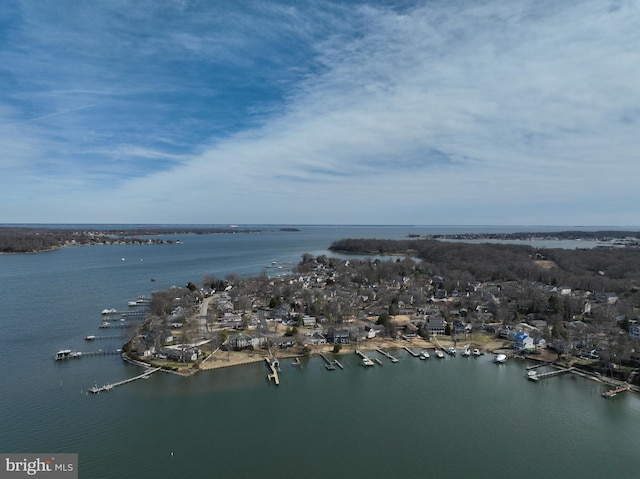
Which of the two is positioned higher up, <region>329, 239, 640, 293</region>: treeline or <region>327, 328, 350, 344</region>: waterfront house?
<region>329, 239, 640, 293</region>: treeline

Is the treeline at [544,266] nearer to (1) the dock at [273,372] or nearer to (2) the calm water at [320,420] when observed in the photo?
(2) the calm water at [320,420]

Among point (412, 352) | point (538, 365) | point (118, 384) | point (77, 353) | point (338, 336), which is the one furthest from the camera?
point (338, 336)

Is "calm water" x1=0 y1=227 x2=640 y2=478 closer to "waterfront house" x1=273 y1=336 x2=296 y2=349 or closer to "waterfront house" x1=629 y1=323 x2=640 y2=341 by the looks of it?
"waterfront house" x1=273 y1=336 x2=296 y2=349

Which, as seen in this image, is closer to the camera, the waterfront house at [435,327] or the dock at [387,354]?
the dock at [387,354]

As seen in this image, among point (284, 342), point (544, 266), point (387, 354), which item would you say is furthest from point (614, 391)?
point (544, 266)

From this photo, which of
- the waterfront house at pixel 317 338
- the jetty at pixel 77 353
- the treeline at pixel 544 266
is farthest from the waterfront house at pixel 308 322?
the treeline at pixel 544 266

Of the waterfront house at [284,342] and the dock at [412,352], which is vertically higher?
the waterfront house at [284,342]

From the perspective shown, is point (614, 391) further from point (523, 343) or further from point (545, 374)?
point (523, 343)

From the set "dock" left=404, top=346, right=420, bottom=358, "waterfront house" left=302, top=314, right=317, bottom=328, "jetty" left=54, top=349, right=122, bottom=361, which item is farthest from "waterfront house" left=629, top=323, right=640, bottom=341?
"jetty" left=54, top=349, right=122, bottom=361

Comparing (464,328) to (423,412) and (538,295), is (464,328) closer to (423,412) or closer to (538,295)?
(538,295)
